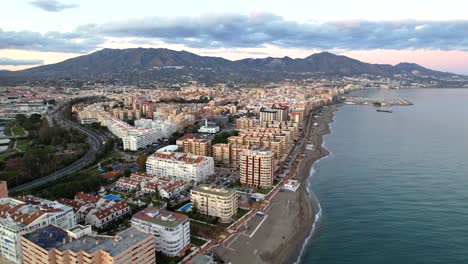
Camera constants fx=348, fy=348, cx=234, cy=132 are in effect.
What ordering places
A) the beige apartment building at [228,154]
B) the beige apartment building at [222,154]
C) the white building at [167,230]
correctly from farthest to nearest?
the beige apartment building at [222,154], the beige apartment building at [228,154], the white building at [167,230]

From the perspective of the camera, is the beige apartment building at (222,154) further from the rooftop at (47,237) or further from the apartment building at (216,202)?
the rooftop at (47,237)

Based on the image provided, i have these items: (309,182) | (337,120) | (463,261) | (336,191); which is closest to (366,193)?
(336,191)

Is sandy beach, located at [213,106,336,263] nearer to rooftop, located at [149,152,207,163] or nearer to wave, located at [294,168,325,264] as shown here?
wave, located at [294,168,325,264]

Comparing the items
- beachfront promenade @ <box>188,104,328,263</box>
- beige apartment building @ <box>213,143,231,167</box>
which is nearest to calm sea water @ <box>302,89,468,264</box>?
beachfront promenade @ <box>188,104,328,263</box>

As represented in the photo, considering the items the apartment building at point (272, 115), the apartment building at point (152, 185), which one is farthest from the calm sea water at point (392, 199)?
the apartment building at point (272, 115)

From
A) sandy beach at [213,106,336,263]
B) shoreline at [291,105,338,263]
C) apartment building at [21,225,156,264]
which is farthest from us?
shoreline at [291,105,338,263]

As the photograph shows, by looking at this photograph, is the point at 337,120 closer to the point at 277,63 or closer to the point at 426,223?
the point at 426,223
